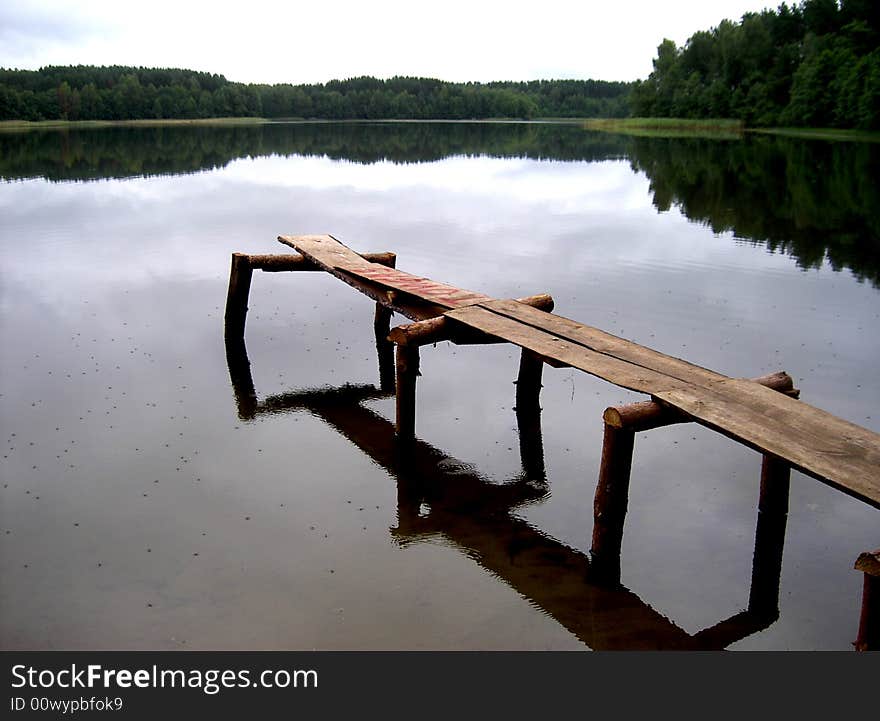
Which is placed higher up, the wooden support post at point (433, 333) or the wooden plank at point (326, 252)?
the wooden plank at point (326, 252)

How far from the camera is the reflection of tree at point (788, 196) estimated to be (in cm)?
2450

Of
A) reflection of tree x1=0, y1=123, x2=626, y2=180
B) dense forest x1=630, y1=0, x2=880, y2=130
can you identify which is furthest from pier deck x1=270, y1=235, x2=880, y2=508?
dense forest x1=630, y1=0, x2=880, y2=130

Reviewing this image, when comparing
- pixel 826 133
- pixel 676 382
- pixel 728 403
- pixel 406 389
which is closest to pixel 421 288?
pixel 406 389

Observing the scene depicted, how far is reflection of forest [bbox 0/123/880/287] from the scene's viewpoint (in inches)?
1050

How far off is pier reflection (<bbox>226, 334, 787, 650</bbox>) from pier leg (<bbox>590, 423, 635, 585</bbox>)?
0.10 ft

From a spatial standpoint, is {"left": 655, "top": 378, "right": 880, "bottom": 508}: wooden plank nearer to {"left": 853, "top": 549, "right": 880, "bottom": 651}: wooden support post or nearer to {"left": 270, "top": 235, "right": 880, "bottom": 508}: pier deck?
{"left": 270, "top": 235, "right": 880, "bottom": 508}: pier deck

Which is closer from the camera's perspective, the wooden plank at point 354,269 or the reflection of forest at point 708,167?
the wooden plank at point 354,269

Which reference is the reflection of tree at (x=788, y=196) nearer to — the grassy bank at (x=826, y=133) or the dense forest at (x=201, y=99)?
the grassy bank at (x=826, y=133)

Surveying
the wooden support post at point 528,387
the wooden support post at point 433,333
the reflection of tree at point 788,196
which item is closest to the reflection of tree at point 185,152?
the reflection of tree at point 788,196

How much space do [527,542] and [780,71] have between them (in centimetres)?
10798

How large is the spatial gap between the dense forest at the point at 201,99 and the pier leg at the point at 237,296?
415 feet

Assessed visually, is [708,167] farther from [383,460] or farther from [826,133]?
[383,460]
